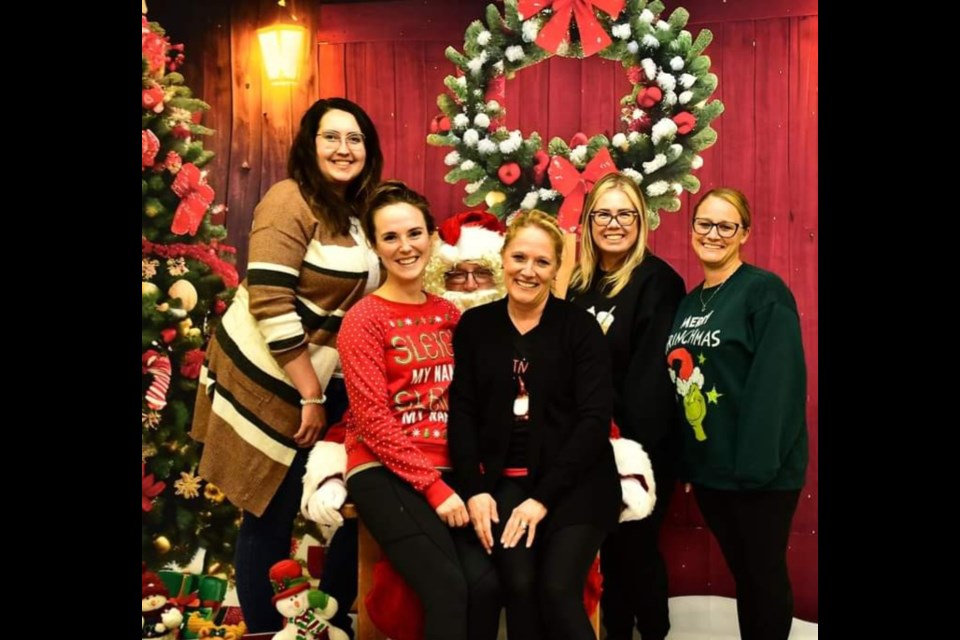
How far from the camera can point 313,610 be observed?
314 centimetres

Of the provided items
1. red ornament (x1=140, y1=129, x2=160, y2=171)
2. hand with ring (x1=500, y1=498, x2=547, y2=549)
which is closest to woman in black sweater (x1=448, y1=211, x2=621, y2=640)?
hand with ring (x1=500, y1=498, x2=547, y2=549)

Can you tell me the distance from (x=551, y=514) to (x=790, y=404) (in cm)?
85

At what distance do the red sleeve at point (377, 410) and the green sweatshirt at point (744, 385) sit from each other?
89 centimetres

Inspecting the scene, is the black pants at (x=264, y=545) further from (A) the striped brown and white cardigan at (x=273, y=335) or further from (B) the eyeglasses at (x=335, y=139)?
(B) the eyeglasses at (x=335, y=139)

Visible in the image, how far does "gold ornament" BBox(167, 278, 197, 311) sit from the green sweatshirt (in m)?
1.88

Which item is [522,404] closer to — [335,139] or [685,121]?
[335,139]

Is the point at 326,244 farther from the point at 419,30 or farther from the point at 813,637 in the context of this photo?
the point at 813,637

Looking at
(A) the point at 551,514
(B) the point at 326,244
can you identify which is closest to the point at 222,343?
(B) the point at 326,244

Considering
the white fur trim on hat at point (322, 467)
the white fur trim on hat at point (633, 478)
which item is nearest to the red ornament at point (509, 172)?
the white fur trim on hat at point (633, 478)

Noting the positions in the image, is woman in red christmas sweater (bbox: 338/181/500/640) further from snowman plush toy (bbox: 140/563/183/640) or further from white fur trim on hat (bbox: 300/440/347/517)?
snowman plush toy (bbox: 140/563/183/640)

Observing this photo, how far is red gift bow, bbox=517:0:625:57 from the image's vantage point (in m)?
3.48

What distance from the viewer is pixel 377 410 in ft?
8.94

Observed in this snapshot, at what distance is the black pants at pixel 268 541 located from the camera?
10.7 ft

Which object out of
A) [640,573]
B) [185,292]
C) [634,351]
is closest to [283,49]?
[185,292]
